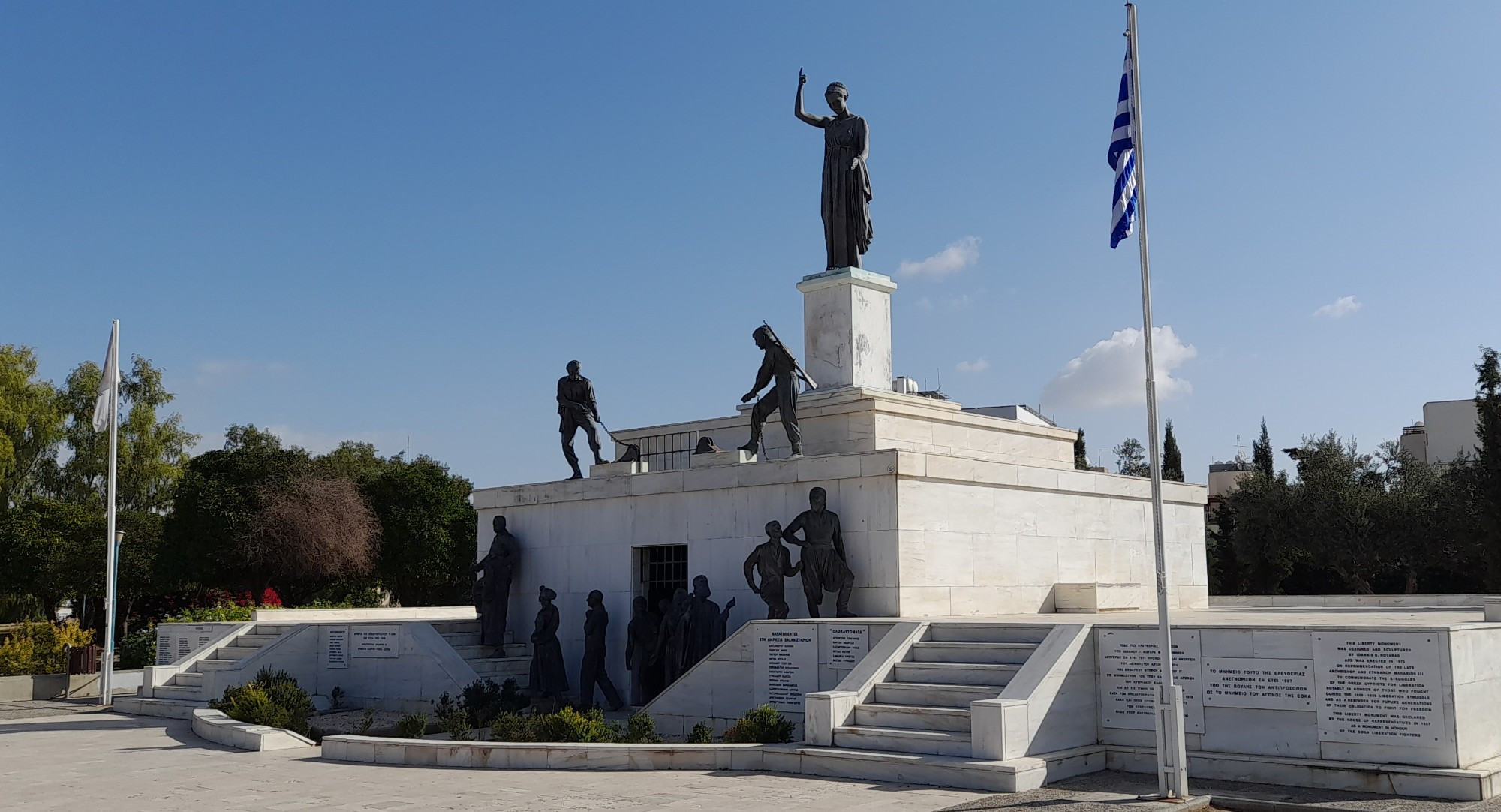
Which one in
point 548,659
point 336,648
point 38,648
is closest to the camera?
point 548,659

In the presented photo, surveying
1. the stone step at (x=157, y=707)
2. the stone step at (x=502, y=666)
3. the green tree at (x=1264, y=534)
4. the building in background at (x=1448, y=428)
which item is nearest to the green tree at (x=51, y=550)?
the stone step at (x=157, y=707)

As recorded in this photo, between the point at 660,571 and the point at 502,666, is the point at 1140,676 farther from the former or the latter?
the point at 502,666

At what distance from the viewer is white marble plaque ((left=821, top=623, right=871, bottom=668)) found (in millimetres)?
15359

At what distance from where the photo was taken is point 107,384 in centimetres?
2402

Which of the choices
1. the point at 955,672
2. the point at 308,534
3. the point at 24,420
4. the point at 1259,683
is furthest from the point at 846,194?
the point at 24,420

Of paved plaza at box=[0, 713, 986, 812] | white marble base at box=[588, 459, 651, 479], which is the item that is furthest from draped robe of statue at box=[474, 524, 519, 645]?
paved plaza at box=[0, 713, 986, 812]

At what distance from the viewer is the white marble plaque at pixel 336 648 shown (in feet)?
69.9

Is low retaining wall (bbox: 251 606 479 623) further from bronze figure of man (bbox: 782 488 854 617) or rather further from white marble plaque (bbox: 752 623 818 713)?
white marble plaque (bbox: 752 623 818 713)

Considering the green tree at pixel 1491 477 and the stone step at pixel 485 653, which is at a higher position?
the green tree at pixel 1491 477

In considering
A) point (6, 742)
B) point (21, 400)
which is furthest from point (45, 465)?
point (6, 742)

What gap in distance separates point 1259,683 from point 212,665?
1743 cm

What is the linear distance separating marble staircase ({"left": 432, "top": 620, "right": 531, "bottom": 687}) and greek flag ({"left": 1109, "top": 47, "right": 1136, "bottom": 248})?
12.6 meters

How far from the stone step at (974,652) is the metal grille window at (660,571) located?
6481 mm

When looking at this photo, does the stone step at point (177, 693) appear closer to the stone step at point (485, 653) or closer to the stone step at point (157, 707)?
the stone step at point (157, 707)
